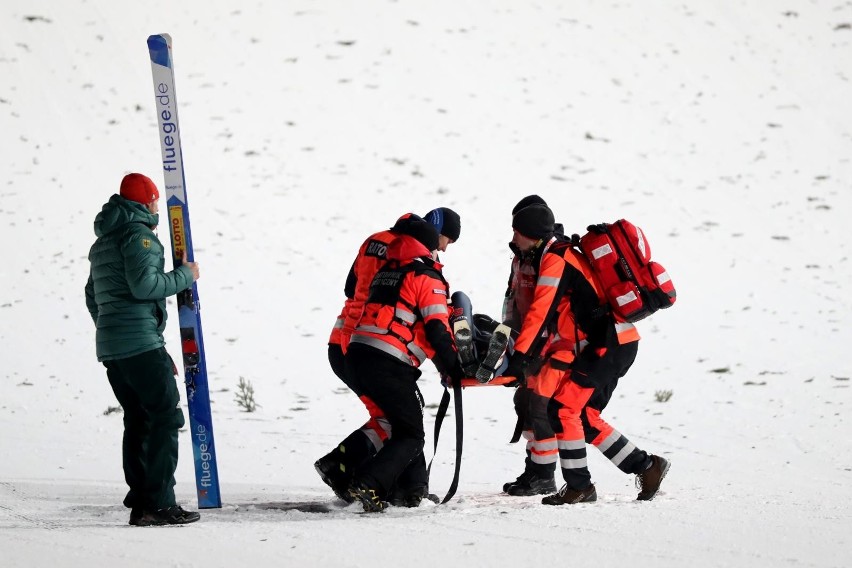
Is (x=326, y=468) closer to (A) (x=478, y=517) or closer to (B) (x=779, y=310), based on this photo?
(A) (x=478, y=517)

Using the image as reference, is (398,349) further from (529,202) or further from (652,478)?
(652,478)

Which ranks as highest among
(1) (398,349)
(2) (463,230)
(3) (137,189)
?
(2) (463,230)

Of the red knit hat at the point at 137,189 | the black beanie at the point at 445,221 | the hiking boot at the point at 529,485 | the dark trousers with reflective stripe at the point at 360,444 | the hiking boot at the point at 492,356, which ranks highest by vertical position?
the red knit hat at the point at 137,189

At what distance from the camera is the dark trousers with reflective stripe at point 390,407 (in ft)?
19.4

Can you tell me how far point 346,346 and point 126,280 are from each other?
1673 millimetres

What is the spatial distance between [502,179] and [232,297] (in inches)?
224

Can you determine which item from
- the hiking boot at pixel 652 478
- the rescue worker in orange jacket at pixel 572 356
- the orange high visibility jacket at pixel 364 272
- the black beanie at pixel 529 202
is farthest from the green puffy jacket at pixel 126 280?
the hiking boot at pixel 652 478

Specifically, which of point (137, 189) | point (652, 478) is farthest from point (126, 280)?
point (652, 478)

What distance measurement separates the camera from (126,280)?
17.7 ft

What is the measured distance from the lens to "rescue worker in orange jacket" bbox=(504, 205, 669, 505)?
19.9 feet

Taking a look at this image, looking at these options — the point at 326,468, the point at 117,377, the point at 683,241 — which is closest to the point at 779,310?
the point at 683,241

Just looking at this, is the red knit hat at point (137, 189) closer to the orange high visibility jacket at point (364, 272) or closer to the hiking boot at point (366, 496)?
the orange high visibility jacket at point (364, 272)

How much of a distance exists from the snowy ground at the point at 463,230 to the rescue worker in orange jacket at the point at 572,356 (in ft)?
0.96

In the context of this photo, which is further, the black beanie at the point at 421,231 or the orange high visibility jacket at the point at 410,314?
the black beanie at the point at 421,231
